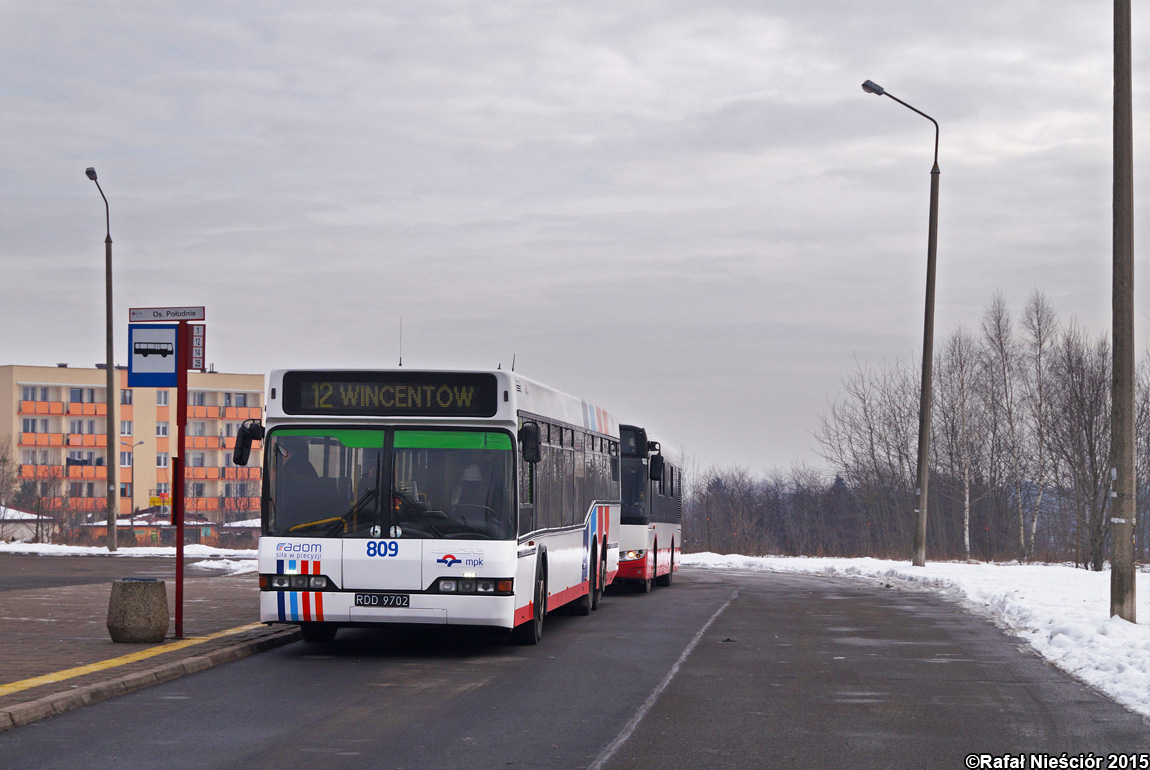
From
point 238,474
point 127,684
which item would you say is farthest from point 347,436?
point 238,474

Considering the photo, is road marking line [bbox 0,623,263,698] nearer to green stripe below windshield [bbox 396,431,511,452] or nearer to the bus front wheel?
green stripe below windshield [bbox 396,431,511,452]

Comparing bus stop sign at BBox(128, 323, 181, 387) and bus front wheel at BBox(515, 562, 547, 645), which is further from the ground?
bus stop sign at BBox(128, 323, 181, 387)

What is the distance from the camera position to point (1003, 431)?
5934 cm

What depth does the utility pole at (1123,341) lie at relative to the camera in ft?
55.8

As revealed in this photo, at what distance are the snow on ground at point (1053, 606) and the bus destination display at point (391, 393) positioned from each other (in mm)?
6247

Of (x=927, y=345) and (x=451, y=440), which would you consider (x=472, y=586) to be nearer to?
(x=451, y=440)

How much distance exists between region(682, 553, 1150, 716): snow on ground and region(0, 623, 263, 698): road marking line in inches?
326

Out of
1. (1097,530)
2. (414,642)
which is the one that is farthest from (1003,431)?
(414,642)

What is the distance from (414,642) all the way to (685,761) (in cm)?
799

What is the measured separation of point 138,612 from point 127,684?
287cm

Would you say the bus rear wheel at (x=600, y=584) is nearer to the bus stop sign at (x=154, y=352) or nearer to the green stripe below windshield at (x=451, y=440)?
the green stripe below windshield at (x=451, y=440)

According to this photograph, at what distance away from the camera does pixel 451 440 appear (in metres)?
14.1

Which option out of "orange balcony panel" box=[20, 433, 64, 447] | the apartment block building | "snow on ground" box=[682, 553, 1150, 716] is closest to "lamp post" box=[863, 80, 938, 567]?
"snow on ground" box=[682, 553, 1150, 716]

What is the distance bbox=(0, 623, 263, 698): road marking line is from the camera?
10.8 m
